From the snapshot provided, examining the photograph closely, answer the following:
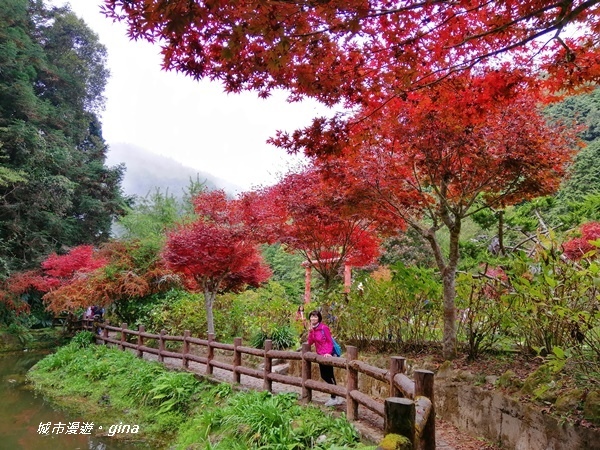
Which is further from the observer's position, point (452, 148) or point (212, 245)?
point (212, 245)

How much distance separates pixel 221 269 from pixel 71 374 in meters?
4.91

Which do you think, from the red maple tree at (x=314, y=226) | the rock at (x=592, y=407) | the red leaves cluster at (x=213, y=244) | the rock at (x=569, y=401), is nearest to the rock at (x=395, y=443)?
the rock at (x=592, y=407)

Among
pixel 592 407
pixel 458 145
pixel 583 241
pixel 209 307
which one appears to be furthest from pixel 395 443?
pixel 209 307

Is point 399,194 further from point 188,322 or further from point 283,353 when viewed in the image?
point 188,322

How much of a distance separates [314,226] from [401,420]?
6450 mm

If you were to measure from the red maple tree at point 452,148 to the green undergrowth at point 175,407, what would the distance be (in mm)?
2219

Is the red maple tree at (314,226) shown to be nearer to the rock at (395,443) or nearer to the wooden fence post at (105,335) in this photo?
the rock at (395,443)

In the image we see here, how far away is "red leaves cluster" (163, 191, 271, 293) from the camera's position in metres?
9.59

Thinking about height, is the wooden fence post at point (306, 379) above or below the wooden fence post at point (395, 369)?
below

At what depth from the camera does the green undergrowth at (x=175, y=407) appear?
4.87 metres

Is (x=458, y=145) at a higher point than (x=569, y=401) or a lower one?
higher

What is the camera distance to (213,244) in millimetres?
9602

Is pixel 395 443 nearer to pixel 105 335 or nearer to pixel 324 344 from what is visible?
pixel 324 344

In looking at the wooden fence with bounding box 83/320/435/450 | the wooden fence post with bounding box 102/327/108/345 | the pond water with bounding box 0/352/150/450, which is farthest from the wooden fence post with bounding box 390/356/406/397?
the wooden fence post with bounding box 102/327/108/345
